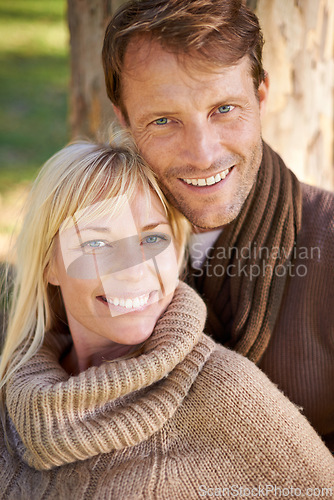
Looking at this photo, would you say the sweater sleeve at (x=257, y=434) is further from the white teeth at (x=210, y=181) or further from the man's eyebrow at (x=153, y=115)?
the man's eyebrow at (x=153, y=115)

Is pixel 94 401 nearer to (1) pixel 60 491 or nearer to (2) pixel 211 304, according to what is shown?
(1) pixel 60 491

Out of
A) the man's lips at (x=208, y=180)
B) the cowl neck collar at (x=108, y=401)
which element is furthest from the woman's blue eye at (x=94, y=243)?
the man's lips at (x=208, y=180)

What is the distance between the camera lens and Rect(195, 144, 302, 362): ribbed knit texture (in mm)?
2229

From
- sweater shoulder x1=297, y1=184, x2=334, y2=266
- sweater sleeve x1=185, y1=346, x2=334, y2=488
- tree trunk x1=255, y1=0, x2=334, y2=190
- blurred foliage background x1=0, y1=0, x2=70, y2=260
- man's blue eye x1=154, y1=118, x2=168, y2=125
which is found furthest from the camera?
blurred foliage background x1=0, y1=0, x2=70, y2=260

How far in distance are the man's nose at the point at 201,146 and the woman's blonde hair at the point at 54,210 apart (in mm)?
168

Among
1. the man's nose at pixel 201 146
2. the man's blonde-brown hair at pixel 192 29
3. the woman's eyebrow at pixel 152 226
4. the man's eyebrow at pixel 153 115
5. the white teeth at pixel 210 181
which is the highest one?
the man's blonde-brown hair at pixel 192 29

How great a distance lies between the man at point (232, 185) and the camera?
195 centimetres

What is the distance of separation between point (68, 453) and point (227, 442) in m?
0.49

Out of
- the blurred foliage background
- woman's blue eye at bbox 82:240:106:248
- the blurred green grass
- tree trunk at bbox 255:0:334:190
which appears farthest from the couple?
the blurred green grass

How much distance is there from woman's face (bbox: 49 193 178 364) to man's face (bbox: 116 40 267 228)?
0.21 m

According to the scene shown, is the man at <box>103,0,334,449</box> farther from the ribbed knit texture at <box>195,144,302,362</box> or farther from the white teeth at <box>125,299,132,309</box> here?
the white teeth at <box>125,299,132,309</box>

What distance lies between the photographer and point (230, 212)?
2164mm

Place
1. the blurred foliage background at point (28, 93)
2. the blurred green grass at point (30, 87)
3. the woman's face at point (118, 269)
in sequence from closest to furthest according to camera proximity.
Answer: the woman's face at point (118, 269)
the blurred foliage background at point (28, 93)
the blurred green grass at point (30, 87)

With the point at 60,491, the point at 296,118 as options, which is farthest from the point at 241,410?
the point at 296,118
